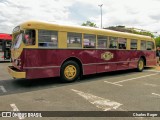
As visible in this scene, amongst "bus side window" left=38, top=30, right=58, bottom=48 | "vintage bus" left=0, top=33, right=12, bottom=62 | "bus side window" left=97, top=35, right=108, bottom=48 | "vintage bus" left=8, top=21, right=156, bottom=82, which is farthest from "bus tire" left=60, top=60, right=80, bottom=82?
"vintage bus" left=0, top=33, right=12, bottom=62

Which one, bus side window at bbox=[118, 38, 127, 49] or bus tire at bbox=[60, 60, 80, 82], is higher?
bus side window at bbox=[118, 38, 127, 49]

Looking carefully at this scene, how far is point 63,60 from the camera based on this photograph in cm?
885

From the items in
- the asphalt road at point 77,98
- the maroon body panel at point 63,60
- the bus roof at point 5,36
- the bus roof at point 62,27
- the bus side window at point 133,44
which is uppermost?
the bus roof at point 5,36

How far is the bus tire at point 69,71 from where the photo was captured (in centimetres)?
894

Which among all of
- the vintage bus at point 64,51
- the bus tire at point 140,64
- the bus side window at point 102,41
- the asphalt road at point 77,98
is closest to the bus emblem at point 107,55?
the vintage bus at point 64,51

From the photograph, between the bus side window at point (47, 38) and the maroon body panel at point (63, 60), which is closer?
the maroon body panel at point (63, 60)

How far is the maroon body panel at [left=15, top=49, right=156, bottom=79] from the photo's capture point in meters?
7.86

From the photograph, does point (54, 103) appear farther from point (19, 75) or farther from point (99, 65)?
point (99, 65)

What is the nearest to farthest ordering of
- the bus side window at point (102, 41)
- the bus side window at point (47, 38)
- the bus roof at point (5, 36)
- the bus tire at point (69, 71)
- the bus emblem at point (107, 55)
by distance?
the bus side window at point (47, 38)
the bus tire at point (69, 71)
the bus side window at point (102, 41)
the bus emblem at point (107, 55)
the bus roof at point (5, 36)

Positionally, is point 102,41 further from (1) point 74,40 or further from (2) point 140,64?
(2) point 140,64

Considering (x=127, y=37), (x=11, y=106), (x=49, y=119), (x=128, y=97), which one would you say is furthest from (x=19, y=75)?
(x=127, y=37)

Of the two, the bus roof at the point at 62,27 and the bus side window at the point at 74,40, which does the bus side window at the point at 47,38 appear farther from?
the bus side window at the point at 74,40

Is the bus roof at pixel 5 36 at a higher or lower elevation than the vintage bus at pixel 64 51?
higher

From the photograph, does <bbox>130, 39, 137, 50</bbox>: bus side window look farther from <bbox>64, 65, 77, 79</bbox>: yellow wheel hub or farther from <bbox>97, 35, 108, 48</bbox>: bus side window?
<bbox>64, 65, 77, 79</bbox>: yellow wheel hub
